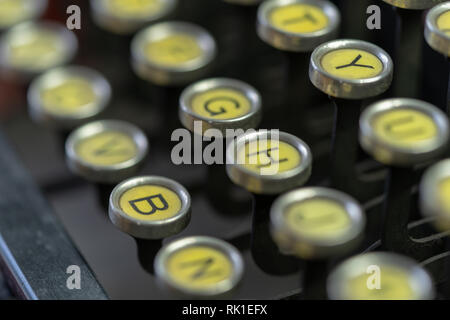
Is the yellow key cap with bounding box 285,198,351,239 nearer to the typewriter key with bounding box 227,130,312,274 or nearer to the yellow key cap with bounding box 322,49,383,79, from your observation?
the typewriter key with bounding box 227,130,312,274

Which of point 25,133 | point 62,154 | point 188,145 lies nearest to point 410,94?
point 188,145

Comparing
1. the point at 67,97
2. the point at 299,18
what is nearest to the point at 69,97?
the point at 67,97

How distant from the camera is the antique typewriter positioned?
157 cm

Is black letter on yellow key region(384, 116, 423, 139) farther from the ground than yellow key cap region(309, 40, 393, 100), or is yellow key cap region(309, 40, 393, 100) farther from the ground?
yellow key cap region(309, 40, 393, 100)

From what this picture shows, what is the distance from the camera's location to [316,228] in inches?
59.8

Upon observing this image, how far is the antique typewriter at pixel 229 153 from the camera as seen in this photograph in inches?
61.9

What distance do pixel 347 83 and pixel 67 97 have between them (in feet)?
3.14

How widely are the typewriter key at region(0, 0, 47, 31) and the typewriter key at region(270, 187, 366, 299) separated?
1.42m

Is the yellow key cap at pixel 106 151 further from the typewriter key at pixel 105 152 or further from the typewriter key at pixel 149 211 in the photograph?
the typewriter key at pixel 149 211

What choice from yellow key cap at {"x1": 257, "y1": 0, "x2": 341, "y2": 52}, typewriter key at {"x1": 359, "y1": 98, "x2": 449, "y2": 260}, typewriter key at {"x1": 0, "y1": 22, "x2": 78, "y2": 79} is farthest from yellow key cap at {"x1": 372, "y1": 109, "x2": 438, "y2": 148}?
typewriter key at {"x1": 0, "y1": 22, "x2": 78, "y2": 79}

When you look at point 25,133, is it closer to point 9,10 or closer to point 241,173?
point 9,10

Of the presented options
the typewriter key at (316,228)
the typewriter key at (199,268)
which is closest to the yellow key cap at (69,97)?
the typewriter key at (199,268)

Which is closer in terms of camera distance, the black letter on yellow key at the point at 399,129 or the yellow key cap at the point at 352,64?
the black letter on yellow key at the point at 399,129

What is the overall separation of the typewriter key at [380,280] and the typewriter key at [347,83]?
370mm
